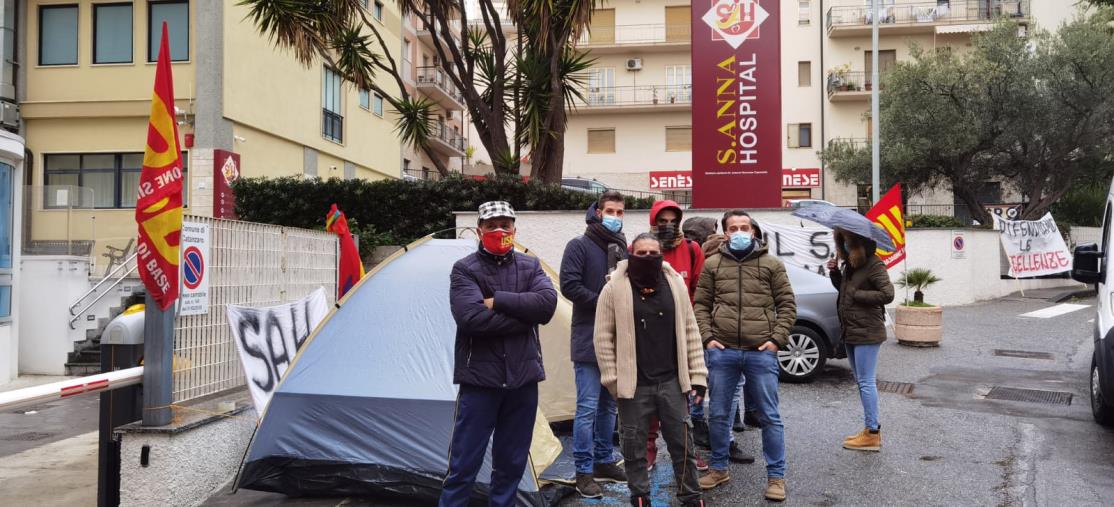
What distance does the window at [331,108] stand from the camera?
24516mm

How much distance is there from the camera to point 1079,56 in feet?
74.8

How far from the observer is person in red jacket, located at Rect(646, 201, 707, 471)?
520cm

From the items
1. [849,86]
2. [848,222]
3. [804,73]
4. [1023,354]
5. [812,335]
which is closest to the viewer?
[848,222]

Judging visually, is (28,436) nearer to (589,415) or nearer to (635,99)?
(589,415)

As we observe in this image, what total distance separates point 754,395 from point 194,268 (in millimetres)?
3750

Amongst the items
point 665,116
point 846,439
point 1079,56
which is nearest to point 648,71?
point 665,116

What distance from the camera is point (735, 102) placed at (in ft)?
40.3

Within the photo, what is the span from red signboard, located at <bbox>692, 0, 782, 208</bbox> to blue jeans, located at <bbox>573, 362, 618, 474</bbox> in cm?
789

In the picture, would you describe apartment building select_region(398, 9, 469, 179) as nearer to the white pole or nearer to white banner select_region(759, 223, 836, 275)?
white banner select_region(759, 223, 836, 275)

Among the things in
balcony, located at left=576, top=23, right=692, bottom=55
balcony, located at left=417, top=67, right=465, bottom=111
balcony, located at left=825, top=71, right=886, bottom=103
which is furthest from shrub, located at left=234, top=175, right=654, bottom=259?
balcony, located at left=576, top=23, right=692, bottom=55

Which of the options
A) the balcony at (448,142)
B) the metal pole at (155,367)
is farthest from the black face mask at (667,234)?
the balcony at (448,142)

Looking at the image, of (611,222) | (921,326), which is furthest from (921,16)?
(611,222)

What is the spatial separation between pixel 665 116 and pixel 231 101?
2132 centimetres

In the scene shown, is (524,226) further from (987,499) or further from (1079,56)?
(1079,56)
